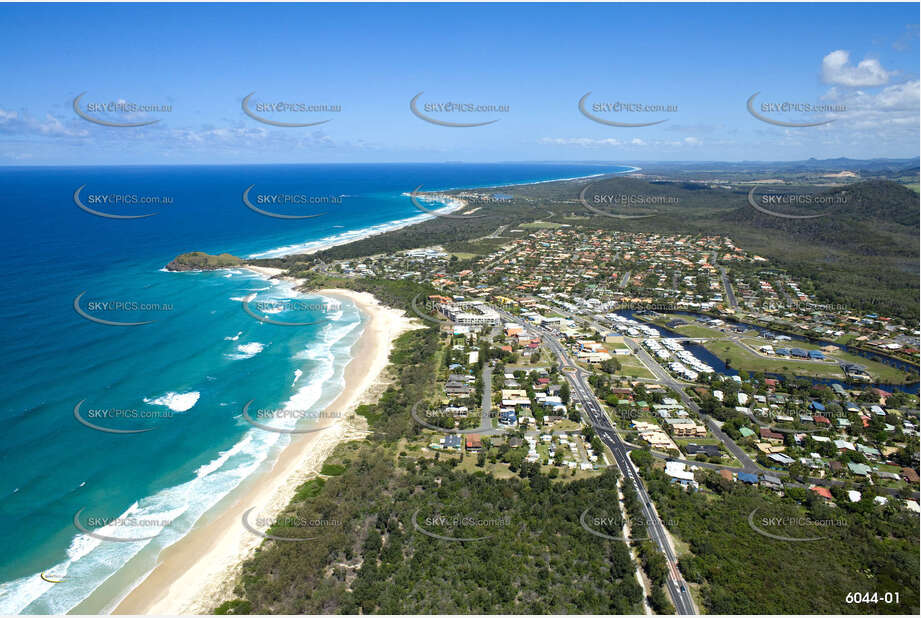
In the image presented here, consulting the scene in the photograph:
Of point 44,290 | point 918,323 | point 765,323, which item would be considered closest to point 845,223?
point 918,323

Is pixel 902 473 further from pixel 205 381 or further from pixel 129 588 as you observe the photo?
pixel 205 381
